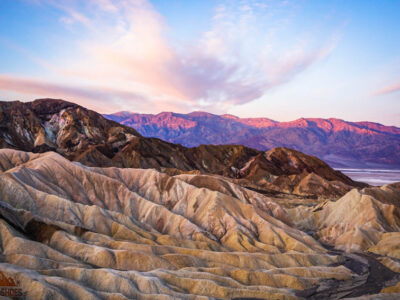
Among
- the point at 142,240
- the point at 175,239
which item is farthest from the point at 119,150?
the point at 142,240

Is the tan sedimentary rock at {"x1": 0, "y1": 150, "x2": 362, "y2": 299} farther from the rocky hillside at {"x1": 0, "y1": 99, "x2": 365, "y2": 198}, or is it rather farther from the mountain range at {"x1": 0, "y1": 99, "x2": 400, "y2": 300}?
the rocky hillside at {"x1": 0, "y1": 99, "x2": 365, "y2": 198}

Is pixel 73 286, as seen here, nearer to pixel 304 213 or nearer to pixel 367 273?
pixel 367 273

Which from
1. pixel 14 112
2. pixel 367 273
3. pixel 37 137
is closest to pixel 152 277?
pixel 367 273

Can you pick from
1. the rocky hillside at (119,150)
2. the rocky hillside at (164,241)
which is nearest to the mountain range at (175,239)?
the rocky hillside at (164,241)

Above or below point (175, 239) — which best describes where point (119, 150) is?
above

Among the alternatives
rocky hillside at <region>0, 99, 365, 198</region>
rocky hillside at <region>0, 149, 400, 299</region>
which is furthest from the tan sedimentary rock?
rocky hillside at <region>0, 99, 365, 198</region>

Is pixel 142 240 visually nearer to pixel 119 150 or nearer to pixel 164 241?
pixel 164 241
